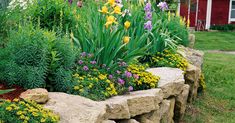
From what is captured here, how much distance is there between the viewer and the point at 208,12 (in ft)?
104

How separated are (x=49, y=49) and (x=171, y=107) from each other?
2.38 meters

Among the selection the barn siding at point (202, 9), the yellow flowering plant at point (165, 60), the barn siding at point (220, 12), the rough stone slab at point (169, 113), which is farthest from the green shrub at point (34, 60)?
the barn siding at point (220, 12)

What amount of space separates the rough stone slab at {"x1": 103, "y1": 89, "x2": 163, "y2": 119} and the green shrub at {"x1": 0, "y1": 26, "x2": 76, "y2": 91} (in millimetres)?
505

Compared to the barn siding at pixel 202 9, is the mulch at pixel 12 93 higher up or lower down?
higher up

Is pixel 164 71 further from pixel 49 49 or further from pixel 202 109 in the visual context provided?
pixel 49 49

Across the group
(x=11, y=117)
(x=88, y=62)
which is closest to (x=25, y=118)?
(x=11, y=117)

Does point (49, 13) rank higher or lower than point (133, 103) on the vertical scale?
higher

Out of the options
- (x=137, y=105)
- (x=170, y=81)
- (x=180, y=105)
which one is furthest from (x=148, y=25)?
(x=137, y=105)

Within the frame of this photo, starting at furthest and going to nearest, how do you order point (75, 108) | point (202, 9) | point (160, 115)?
point (202, 9)
point (160, 115)
point (75, 108)

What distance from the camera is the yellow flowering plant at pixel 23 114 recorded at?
10.9 feet

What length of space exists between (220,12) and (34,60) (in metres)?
28.9

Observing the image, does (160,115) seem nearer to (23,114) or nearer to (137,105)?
(137,105)

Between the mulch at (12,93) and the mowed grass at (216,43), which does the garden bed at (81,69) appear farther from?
the mowed grass at (216,43)

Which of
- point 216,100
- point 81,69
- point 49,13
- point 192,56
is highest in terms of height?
point 49,13
